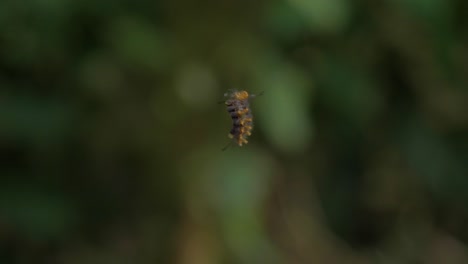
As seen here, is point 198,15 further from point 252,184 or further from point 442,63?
point 442,63

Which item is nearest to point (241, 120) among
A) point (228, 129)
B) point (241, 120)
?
point (241, 120)

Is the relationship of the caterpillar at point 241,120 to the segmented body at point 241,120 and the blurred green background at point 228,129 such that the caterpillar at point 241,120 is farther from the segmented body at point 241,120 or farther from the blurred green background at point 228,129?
the blurred green background at point 228,129

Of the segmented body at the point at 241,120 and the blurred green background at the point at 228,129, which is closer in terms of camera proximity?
the segmented body at the point at 241,120

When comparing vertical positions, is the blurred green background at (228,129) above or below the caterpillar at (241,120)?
above

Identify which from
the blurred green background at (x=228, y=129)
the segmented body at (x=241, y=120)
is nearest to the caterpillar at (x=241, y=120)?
the segmented body at (x=241, y=120)

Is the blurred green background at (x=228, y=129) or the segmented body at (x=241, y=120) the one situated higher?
the blurred green background at (x=228, y=129)

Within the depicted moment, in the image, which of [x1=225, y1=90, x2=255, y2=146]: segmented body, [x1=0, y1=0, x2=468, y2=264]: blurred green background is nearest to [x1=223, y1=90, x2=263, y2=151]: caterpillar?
[x1=225, y1=90, x2=255, y2=146]: segmented body

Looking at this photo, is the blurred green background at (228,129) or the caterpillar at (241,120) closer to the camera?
the caterpillar at (241,120)

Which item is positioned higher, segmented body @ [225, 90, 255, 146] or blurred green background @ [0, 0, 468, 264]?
blurred green background @ [0, 0, 468, 264]

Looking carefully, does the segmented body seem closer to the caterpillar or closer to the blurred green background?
the caterpillar
